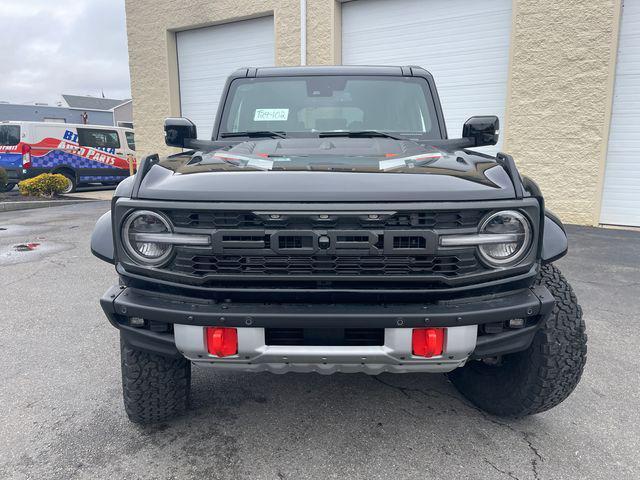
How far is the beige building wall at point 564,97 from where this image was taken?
7.55 meters

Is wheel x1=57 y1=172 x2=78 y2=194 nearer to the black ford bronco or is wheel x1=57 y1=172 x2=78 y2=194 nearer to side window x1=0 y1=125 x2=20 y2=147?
side window x1=0 y1=125 x2=20 y2=147

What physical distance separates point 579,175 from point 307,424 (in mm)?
7520

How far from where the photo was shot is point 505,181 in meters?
1.90

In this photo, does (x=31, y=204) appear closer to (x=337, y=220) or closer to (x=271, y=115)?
(x=271, y=115)

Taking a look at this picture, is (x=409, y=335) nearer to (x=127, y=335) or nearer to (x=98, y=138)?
(x=127, y=335)

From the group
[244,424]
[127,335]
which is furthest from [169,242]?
[244,424]

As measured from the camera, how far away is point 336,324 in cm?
171

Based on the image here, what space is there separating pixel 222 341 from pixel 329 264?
0.51 meters

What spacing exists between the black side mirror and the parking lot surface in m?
1.54

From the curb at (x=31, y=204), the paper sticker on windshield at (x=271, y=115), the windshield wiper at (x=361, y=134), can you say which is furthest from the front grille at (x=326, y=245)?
the curb at (x=31, y=204)

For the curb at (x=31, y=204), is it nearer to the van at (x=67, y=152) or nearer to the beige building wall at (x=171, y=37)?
the van at (x=67, y=152)

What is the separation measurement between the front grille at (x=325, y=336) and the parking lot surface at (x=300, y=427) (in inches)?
24.2

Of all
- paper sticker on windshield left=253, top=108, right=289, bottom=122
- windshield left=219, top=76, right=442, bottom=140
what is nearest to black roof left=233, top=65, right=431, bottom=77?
windshield left=219, top=76, right=442, bottom=140

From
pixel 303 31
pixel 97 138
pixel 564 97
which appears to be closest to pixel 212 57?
pixel 303 31
